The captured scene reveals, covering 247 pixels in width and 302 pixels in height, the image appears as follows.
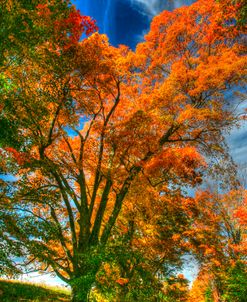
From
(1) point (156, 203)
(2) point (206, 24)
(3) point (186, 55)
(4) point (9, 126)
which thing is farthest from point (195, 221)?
(4) point (9, 126)

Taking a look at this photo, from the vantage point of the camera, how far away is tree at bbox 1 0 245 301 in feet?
30.2

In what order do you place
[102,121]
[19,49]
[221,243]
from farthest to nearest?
[221,243] < [102,121] < [19,49]

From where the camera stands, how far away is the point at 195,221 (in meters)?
18.4

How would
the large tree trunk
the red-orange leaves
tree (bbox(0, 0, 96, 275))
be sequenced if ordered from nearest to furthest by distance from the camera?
1. tree (bbox(0, 0, 96, 275))
2. the large tree trunk
3. the red-orange leaves

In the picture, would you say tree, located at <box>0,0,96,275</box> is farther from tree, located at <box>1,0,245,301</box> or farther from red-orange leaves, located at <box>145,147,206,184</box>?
red-orange leaves, located at <box>145,147,206,184</box>

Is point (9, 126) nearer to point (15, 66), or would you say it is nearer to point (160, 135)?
point (15, 66)

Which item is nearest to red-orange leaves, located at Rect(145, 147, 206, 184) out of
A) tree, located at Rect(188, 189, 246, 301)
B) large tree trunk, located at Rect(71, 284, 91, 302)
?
tree, located at Rect(188, 189, 246, 301)

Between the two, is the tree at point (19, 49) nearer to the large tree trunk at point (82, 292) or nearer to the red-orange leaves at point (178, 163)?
the large tree trunk at point (82, 292)

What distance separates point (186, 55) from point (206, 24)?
6.09 feet

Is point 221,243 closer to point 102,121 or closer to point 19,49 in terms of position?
point 102,121

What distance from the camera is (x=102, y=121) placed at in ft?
43.7

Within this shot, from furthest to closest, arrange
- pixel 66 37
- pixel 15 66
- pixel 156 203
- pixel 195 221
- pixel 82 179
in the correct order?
pixel 195 221
pixel 156 203
pixel 82 179
pixel 66 37
pixel 15 66

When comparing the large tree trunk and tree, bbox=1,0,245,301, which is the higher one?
tree, bbox=1,0,245,301

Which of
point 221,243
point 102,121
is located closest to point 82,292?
point 102,121
